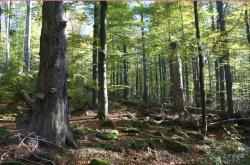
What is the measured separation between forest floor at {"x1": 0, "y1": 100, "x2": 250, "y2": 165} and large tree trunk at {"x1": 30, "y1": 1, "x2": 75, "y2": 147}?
0.46m

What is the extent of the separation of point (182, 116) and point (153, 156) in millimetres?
6659

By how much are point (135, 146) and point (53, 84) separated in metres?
3.11

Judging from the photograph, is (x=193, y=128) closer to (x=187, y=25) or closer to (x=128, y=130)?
(x=128, y=130)

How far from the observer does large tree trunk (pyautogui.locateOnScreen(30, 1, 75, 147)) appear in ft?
27.2

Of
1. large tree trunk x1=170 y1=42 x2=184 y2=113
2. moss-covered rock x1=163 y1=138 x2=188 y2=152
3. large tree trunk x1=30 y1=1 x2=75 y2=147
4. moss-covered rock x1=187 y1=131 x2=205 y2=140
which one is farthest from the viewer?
large tree trunk x1=170 y1=42 x2=184 y2=113

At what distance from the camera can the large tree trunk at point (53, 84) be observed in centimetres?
830

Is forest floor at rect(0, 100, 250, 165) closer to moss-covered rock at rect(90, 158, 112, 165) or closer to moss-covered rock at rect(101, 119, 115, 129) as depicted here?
moss-covered rock at rect(101, 119, 115, 129)

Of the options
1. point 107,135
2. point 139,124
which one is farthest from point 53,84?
point 139,124

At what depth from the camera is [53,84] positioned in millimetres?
8438

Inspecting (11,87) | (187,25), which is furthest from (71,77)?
(187,25)

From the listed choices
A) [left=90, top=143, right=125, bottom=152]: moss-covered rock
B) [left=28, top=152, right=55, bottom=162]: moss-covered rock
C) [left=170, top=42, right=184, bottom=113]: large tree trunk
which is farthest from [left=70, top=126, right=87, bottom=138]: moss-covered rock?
[left=170, top=42, right=184, bottom=113]: large tree trunk

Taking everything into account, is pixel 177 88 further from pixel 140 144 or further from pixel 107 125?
pixel 140 144

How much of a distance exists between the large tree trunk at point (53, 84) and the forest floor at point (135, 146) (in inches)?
17.9

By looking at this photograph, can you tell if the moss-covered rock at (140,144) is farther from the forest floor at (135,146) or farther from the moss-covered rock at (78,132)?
the moss-covered rock at (78,132)
